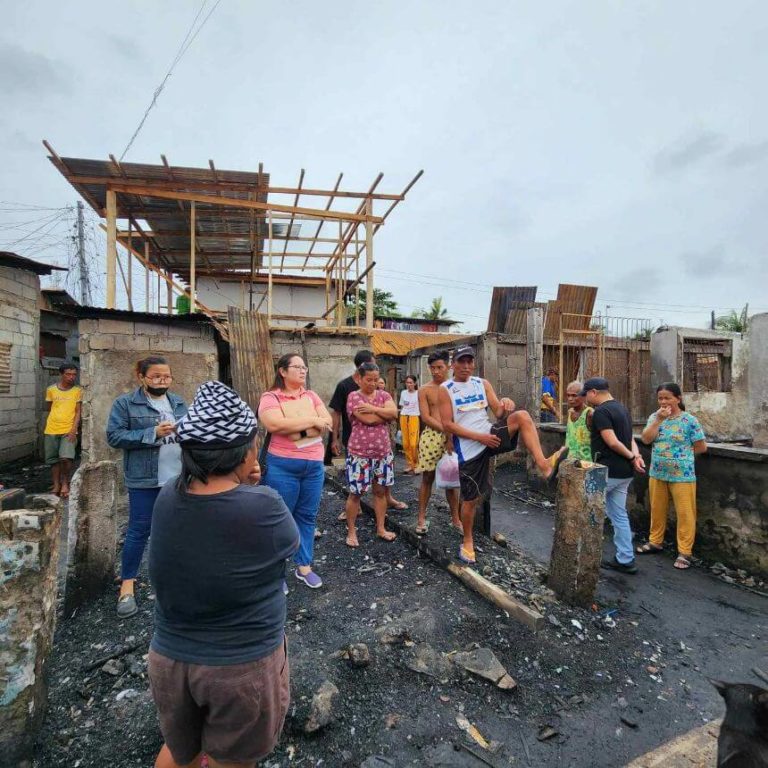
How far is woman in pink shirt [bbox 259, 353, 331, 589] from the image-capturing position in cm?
334

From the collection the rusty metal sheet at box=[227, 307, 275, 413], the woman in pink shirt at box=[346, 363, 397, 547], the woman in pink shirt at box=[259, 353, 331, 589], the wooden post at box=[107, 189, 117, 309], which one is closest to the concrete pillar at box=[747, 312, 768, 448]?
the woman in pink shirt at box=[346, 363, 397, 547]

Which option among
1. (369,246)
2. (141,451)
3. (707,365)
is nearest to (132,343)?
(141,451)

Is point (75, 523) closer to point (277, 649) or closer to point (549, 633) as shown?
point (277, 649)

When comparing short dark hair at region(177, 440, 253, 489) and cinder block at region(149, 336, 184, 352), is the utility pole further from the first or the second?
short dark hair at region(177, 440, 253, 489)

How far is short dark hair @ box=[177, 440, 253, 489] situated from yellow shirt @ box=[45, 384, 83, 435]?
256 inches

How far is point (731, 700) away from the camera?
1.81 metres

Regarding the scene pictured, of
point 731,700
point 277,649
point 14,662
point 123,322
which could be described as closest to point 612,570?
point 731,700

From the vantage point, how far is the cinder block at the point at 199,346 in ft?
21.7

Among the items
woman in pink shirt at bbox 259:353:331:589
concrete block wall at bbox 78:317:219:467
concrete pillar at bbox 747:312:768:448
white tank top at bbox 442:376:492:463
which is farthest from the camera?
concrete pillar at bbox 747:312:768:448

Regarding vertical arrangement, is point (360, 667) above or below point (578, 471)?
below

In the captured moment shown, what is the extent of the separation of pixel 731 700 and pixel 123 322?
7123 mm

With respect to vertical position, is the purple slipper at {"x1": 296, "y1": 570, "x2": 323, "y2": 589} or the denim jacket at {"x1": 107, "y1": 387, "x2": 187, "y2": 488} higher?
the denim jacket at {"x1": 107, "y1": 387, "x2": 187, "y2": 488}

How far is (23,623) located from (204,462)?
5.11 ft

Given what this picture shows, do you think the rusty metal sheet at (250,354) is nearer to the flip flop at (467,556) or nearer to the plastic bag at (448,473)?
the plastic bag at (448,473)
